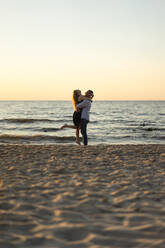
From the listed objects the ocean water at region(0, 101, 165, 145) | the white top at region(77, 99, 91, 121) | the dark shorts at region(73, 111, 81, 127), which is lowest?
the ocean water at region(0, 101, 165, 145)

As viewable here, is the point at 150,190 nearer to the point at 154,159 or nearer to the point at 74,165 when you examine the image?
the point at 74,165

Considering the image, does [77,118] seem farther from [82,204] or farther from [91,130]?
[91,130]

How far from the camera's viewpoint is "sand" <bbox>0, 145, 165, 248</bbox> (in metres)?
2.84

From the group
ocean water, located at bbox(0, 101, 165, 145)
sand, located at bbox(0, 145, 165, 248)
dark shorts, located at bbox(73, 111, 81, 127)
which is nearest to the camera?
sand, located at bbox(0, 145, 165, 248)

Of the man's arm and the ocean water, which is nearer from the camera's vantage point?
the man's arm

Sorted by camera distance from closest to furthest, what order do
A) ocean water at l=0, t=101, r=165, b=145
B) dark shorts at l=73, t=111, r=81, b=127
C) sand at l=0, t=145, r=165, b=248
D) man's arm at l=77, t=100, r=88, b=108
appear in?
sand at l=0, t=145, r=165, b=248 < man's arm at l=77, t=100, r=88, b=108 < dark shorts at l=73, t=111, r=81, b=127 < ocean water at l=0, t=101, r=165, b=145

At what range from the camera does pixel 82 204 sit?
3.79 metres

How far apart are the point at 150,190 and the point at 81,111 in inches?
217

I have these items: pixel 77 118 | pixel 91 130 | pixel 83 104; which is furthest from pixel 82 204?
pixel 91 130

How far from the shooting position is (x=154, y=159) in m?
7.43

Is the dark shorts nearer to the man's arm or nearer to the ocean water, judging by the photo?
the man's arm

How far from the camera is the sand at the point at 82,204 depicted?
2.84 meters

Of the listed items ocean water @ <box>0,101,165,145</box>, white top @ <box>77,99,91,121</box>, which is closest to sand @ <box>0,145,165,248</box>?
white top @ <box>77,99,91,121</box>

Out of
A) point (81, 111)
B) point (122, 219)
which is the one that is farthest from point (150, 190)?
point (81, 111)
